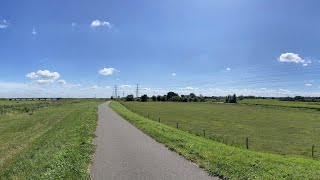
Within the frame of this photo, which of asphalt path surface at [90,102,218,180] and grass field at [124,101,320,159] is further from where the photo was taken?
grass field at [124,101,320,159]

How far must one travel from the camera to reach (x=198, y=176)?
11648 mm

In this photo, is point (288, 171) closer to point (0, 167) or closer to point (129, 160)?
point (129, 160)

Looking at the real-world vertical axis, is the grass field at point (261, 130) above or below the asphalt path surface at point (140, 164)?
below

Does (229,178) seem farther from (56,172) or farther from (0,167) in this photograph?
(0,167)

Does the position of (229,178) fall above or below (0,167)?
above

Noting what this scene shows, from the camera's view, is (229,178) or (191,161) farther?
(191,161)

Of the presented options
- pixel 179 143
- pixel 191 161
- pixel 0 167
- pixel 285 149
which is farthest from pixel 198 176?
pixel 285 149

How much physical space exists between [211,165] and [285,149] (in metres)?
18.9

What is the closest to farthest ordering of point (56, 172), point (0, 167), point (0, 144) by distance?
point (56, 172), point (0, 167), point (0, 144)

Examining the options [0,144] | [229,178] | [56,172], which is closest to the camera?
[229,178]

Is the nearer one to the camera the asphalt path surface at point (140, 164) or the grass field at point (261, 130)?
the asphalt path surface at point (140, 164)

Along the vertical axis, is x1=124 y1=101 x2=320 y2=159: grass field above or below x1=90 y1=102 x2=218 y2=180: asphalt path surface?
below

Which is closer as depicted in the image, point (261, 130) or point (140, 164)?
point (140, 164)

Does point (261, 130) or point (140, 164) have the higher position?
point (140, 164)
